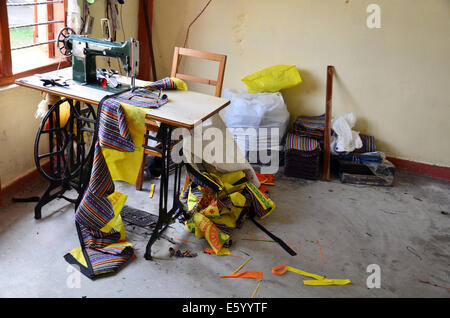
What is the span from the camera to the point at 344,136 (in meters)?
3.72

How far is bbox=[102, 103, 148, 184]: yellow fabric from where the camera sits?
227 cm

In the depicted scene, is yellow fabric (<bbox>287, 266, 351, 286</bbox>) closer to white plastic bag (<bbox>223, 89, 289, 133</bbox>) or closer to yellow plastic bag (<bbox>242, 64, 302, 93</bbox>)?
white plastic bag (<bbox>223, 89, 289, 133</bbox>)

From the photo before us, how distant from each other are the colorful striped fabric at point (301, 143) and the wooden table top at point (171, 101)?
1172 millimetres

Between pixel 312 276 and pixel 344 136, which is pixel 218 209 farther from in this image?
pixel 344 136

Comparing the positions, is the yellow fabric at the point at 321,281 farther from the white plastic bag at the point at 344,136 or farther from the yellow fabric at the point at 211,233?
the white plastic bag at the point at 344,136

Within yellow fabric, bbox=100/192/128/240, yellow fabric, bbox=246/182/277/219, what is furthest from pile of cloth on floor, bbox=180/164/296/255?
yellow fabric, bbox=100/192/128/240

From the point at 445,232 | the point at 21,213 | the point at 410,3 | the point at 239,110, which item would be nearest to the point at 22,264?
the point at 21,213

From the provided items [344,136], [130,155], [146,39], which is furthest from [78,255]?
[146,39]

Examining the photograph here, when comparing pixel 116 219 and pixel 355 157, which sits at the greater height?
A: pixel 355 157

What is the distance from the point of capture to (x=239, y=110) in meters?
3.70

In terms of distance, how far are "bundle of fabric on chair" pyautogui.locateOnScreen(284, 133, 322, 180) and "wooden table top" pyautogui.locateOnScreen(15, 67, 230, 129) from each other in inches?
45.6

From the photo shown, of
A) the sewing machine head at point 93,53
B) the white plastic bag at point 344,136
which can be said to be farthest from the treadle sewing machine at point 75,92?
the white plastic bag at point 344,136

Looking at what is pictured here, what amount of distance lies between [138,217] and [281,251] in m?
0.92
